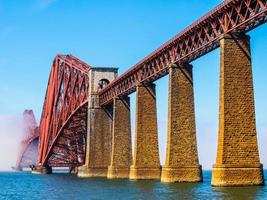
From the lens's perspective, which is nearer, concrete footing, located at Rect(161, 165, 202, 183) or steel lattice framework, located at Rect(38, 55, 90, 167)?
concrete footing, located at Rect(161, 165, 202, 183)

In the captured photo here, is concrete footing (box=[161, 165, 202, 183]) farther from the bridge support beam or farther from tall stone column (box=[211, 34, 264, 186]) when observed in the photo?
the bridge support beam

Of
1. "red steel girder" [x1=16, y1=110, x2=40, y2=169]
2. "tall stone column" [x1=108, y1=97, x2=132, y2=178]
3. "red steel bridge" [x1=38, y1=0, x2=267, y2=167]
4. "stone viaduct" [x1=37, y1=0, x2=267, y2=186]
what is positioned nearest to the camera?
"stone viaduct" [x1=37, y1=0, x2=267, y2=186]

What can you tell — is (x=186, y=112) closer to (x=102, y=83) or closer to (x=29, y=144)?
(x=102, y=83)

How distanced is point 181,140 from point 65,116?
167 feet

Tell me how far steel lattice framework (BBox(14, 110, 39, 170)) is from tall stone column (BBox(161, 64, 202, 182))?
10422 cm

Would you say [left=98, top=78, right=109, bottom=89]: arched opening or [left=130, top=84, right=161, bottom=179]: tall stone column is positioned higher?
[left=98, top=78, right=109, bottom=89]: arched opening

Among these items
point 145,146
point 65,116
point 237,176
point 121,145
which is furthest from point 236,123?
point 65,116

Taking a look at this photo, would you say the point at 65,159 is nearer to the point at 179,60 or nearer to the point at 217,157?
the point at 179,60

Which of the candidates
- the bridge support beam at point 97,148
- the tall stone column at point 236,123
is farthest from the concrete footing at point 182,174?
the bridge support beam at point 97,148

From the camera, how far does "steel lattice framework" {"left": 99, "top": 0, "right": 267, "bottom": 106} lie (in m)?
39.4

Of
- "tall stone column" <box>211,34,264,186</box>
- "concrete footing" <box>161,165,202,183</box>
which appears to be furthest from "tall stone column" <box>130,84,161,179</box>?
"tall stone column" <box>211,34,264,186</box>

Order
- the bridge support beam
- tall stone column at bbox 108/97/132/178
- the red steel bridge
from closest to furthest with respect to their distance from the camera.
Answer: the red steel bridge
tall stone column at bbox 108/97/132/178
the bridge support beam

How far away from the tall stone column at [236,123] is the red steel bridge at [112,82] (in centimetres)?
233

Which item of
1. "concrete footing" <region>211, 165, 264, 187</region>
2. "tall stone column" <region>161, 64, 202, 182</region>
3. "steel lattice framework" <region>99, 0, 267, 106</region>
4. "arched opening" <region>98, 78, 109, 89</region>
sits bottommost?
"concrete footing" <region>211, 165, 264, 187</region>
